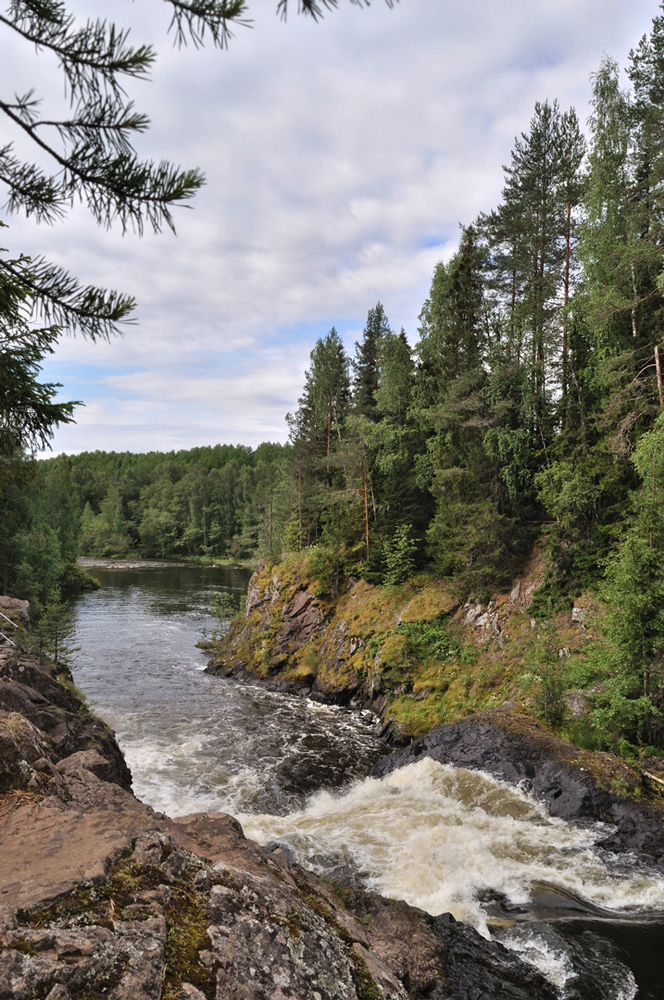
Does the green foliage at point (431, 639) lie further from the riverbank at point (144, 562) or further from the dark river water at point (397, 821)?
the riverbank at point (144, 562)

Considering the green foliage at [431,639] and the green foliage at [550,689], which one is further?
the green foliage at [431,639]

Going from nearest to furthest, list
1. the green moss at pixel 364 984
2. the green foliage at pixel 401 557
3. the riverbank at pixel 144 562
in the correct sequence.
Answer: the green moss at pixel 364 984 → the green foliage at pixel 401 557 → the riverbank at pixel 144 562

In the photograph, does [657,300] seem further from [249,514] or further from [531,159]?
[249,514]

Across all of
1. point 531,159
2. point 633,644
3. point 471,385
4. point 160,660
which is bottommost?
point 160,660

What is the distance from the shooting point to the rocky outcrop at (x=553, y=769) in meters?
9.44

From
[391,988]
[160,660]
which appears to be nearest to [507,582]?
[391,988]

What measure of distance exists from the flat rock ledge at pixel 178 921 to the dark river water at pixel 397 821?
153 cm

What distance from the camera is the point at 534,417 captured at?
2052 centimetres

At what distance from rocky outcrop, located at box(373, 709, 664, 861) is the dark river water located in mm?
379

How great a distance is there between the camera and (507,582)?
2000cm

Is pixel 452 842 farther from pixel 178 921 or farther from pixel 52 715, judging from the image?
pixel 52 715

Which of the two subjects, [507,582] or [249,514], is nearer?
[507,582]

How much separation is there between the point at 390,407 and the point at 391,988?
2446cm

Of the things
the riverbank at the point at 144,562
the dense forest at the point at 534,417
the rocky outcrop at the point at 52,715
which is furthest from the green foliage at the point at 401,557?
the riverbank at the point at 144,562
